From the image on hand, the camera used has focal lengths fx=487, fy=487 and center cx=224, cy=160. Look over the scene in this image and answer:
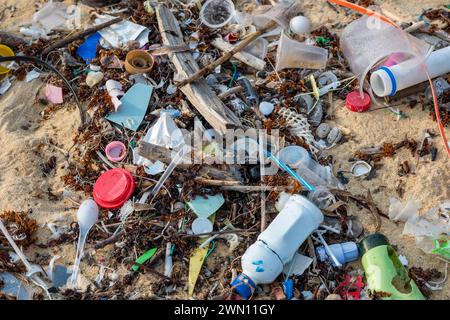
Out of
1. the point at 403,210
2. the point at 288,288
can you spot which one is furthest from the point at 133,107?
the point at 403,210

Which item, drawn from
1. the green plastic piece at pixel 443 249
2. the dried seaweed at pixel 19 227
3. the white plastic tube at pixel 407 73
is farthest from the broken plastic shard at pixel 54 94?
the green plastic piece at pixel 443 249

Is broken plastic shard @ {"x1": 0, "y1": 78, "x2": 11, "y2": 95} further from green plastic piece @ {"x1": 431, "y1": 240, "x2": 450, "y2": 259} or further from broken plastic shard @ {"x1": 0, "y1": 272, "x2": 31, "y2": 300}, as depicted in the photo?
green plastic piece @ {"x1": 431, "y1": 240, "x2": 450, "y2": 259}

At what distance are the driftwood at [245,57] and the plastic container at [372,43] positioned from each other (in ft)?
2.73

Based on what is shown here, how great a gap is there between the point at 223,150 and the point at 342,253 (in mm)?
1200

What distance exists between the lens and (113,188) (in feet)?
12.4

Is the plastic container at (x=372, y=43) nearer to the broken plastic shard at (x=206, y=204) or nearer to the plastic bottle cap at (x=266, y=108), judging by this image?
the plastic bottle cap at (x=266, y=108)

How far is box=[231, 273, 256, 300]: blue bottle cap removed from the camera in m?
3.21

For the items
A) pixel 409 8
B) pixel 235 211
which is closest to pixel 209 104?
pixel 235 211

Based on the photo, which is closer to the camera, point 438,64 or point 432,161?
point 432,161

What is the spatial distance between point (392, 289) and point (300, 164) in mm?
1150

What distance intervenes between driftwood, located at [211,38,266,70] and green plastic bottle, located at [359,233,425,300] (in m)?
2.00

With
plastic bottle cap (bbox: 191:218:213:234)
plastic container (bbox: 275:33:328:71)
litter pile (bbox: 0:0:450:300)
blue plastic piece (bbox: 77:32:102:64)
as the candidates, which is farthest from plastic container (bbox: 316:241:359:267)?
blue plastic piece (bbox: 77:32:102:64)

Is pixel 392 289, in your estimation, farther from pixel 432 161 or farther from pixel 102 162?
pixel 102 162

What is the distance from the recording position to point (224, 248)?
354 centimetres
